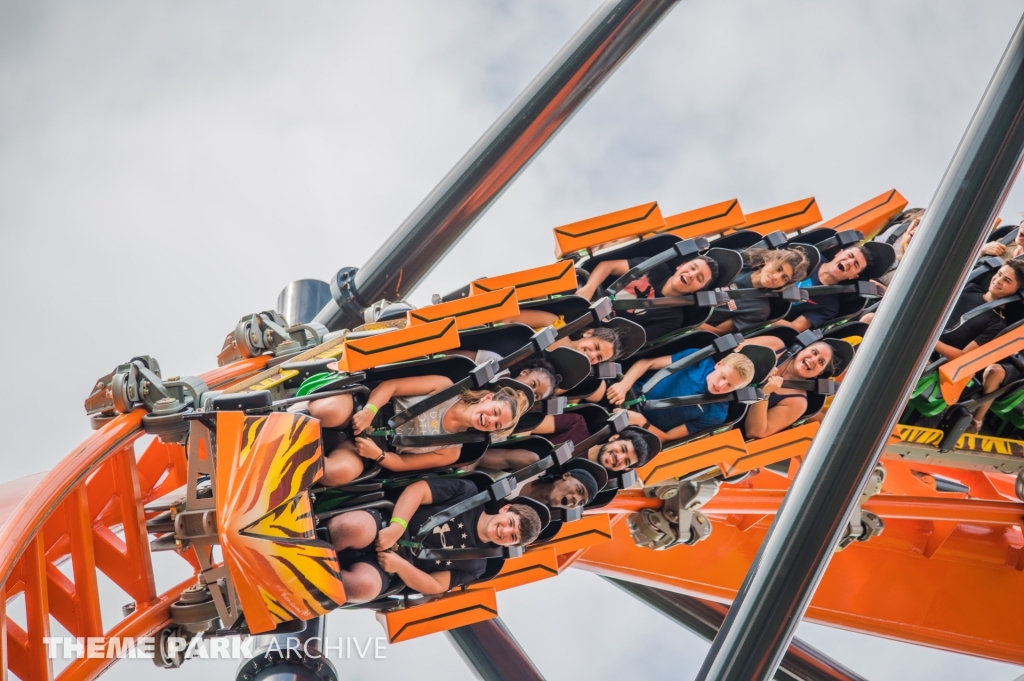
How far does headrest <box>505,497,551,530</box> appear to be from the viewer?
10.8 feet

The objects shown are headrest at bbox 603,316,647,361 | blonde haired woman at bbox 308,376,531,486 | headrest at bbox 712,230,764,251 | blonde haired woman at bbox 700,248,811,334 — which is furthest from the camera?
headrest at bbox 712,230,764,251

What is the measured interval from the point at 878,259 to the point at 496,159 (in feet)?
5.56

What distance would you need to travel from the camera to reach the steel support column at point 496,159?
457 centimetres

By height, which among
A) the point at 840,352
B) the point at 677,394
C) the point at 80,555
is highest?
the point at 840,352

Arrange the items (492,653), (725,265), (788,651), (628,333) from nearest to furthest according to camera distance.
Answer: (628,333) → (725,265) → (492,653) → (788,651)

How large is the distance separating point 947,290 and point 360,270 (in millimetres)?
3030

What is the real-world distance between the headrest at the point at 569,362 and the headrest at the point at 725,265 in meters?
0.84

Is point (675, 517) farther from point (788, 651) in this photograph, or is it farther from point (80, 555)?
point (80, 555)

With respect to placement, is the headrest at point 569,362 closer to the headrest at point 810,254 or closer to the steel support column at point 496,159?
the headrest at point 810,254

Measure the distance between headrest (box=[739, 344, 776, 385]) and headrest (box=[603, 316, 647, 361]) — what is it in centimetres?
42

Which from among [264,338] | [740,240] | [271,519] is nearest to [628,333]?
[740,240]

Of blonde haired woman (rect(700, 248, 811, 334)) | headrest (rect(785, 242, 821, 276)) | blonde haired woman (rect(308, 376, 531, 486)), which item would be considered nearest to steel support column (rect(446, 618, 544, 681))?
blonde haired woman (rect(308, 376, 531, 486))

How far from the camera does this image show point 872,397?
2047 millimetres

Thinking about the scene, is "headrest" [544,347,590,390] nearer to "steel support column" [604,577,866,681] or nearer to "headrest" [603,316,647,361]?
"headrest" [603,316,647,361]
